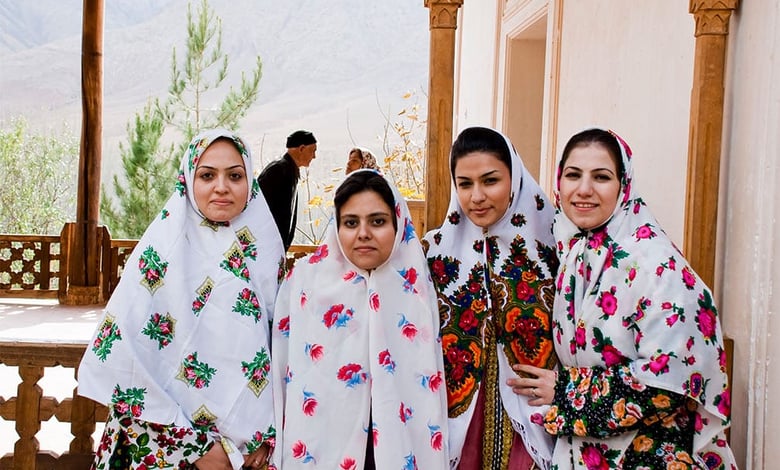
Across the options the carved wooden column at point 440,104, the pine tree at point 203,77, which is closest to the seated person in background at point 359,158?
the carved wooden column at point 440,104

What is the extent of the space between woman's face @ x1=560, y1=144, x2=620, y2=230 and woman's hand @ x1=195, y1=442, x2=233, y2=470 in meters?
1.07

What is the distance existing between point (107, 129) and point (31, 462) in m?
26.0

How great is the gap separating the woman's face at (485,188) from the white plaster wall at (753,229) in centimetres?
84

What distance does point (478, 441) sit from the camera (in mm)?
2062

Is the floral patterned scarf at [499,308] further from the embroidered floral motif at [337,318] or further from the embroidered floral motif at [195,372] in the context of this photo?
the embroidered floral motif at [195,372]

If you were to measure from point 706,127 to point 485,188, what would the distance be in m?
0.94

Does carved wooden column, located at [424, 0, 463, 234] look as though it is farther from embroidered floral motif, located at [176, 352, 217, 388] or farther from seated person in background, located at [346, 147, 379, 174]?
seated person in background, located at [346, 147, 379, 174]

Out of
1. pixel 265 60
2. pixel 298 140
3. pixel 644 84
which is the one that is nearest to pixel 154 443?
pixel 644 84

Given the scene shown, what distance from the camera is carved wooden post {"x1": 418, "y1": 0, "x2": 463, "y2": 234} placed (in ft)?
9.22

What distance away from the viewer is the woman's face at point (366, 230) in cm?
Result: 202

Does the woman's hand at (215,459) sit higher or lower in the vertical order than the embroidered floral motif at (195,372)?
lower

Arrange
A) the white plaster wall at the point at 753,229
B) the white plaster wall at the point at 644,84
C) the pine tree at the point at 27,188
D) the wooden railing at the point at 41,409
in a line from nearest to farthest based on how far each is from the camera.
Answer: the white plaster wall at the point at 753,229, the wooden railing at the point at 41,409, the white plaster wall at the point at 644,84, the pine tree at the point at 27,188

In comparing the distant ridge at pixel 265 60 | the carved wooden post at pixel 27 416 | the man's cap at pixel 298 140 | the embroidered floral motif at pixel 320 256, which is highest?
the distant ridge at pixel 265 60

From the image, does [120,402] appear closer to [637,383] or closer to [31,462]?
[31,462]
